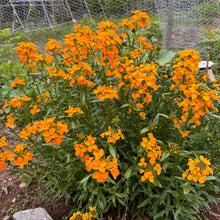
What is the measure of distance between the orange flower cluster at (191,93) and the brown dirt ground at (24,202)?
42.1 inches

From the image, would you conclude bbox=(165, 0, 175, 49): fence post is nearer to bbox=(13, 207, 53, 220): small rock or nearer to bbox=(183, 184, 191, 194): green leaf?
bbox=(183, 184, 191, 194): green leaf

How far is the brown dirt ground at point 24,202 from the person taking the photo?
2180 mm

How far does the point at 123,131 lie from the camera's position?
2154 millimetres

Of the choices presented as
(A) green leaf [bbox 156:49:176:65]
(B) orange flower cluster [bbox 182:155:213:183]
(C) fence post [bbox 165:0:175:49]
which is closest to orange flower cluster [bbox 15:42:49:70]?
(B) orange flower cluster [bbox 182:155:213:183]

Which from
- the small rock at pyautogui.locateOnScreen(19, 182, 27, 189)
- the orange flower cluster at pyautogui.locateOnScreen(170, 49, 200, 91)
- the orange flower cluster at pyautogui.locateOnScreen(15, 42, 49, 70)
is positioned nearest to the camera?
the orange flower cluster at pyautogui.locateOnScreen(170, 49, 200, 91)

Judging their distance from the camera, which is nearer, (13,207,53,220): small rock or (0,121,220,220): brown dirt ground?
(13,207,53,220): small rock

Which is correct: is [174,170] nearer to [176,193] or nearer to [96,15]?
[176,193]

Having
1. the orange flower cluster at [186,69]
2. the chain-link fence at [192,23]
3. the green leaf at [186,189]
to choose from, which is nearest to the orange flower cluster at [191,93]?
the orange flower cluster at [186,69]

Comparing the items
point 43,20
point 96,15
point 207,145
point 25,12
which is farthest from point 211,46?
point 25,12

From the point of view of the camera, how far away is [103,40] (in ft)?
5.66

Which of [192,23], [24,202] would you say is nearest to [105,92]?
[24,202]

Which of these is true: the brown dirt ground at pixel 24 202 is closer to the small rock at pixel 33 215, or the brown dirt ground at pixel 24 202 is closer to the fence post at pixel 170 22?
the small rock at pixel 33 215

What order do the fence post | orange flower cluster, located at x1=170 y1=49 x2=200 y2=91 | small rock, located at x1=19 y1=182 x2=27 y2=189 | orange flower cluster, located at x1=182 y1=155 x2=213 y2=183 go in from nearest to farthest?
orange flower cluster, located at x1=182 y1=155 x2=213 y2=183, orange flower cluster, located at x1=170 y1=49 x2=200 y2=91, small rock, located at x1=19 y1=182 x2=27 y2=189, the fence post

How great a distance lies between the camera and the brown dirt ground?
85.8 inches
